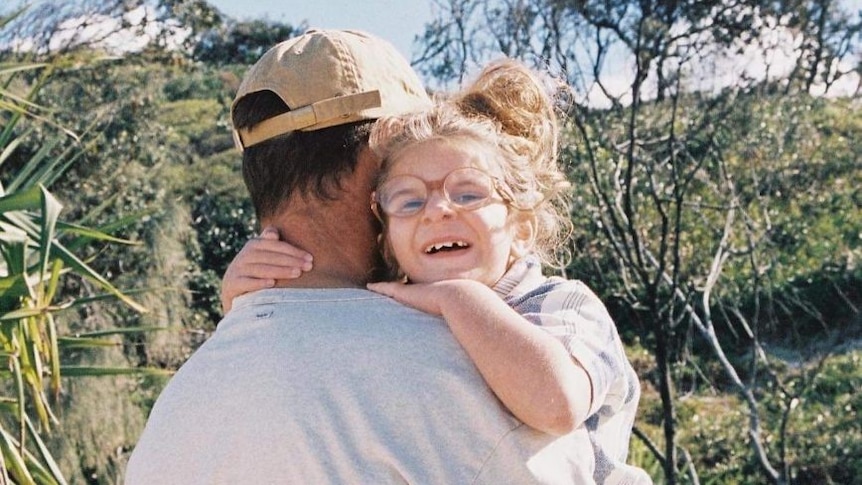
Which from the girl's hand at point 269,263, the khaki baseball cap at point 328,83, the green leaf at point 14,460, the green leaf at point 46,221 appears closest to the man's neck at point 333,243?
the girl's hand at point 269,263

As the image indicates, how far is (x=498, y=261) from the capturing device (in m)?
1.60

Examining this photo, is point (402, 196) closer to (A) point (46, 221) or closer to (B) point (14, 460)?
(A) point (46, 221)

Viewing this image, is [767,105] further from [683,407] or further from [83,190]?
[83,190]

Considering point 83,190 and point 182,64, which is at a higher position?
point 182,64

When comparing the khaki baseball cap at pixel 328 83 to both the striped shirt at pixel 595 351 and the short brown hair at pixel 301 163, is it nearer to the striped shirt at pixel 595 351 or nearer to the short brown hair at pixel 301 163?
the short brown hair at pixel 301 163

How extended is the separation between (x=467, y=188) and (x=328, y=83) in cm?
24

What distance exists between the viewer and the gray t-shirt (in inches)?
50.6

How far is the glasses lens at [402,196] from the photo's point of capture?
1.56m

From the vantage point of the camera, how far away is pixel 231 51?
19219 mm

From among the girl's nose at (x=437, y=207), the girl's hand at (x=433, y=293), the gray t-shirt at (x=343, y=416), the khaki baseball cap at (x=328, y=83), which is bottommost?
the gray t-shirt at (x=343, y=416)

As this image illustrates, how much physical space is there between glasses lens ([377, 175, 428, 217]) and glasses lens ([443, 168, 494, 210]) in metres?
0.04

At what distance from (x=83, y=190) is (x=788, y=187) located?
5.17 metres

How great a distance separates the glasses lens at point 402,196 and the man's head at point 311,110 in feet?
0.20

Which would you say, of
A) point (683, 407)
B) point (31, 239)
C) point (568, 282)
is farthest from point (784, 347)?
point (568, 282)
